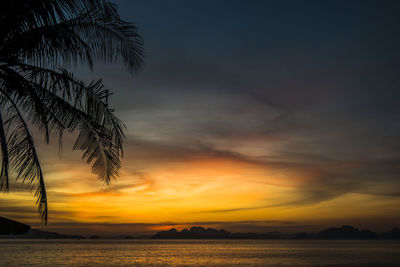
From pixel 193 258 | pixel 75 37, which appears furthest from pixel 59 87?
pixel 193 258

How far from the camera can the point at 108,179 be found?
9227 millimetres

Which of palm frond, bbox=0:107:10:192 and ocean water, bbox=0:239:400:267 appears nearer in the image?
palm frond, bbox=0:107:10:192

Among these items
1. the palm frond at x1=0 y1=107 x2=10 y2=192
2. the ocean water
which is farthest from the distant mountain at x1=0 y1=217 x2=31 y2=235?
the ocean water

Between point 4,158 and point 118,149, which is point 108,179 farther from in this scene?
point 4,158

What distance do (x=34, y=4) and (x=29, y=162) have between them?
339 cm

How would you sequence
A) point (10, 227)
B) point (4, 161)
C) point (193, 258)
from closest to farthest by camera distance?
point (4, 161) < point (10, 227) < point (193, 258)

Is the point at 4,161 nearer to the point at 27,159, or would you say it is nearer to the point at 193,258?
the point at 27,159

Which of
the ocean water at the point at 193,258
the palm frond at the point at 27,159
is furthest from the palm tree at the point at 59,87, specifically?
the ocean water at the point at 193,258

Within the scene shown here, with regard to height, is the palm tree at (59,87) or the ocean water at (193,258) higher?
the palm tree at (59,87)

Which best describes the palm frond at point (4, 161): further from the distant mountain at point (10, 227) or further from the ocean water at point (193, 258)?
the ocean water at point (193, 258)

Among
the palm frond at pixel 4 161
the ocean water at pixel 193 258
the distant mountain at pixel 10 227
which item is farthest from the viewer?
the ocean water at pixel 193 258

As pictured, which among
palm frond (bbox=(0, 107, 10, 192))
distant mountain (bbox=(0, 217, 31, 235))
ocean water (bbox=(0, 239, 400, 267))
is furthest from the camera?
ocean water (bbox=(0, 239, 400, 267))

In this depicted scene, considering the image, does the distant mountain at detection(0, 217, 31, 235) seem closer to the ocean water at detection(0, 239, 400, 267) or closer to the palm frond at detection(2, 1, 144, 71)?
the palm frond at detection(2, 1, 144, 71)

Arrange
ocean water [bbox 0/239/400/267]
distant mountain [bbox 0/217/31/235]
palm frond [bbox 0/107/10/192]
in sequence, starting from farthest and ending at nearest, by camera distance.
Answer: ocean water [bbox 0/239/400/267] < distant mountain [bbox 0/217/31/235] < palm frond [bbox 0/107/10/192]
